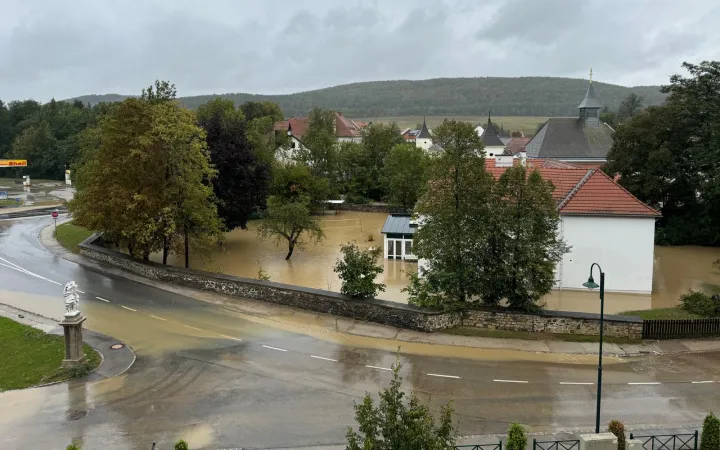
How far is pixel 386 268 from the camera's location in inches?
1422

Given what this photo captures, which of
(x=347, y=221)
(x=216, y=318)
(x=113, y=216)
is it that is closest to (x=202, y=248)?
(x=113, y=216)

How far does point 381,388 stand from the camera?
1616cm

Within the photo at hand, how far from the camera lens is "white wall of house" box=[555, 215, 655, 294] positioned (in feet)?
91.1

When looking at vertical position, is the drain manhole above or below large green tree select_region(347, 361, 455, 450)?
below

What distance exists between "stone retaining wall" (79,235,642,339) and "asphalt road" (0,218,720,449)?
2.02m

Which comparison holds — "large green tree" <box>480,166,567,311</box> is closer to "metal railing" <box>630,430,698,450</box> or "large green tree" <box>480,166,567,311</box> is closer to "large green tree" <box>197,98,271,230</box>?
"metal railing" <box>630,430,698,450</box>

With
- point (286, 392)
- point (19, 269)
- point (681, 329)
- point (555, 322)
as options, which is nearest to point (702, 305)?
point (681, 329)

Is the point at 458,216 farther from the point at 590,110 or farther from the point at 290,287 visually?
the point at 590,110

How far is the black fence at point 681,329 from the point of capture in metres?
20.3

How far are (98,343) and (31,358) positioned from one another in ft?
7.04

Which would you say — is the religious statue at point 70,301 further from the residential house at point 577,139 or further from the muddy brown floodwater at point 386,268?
the residential house at point 577,139

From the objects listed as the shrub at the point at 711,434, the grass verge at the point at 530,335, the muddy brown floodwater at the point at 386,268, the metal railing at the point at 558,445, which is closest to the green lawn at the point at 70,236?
the muddy brown floodwater at the point at 386,268

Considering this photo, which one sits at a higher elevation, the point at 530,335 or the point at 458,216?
the point at 458,216

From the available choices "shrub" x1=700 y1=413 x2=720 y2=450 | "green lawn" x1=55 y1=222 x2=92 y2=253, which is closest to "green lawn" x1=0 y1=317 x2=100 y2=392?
"shrub" x1=700 y1=413 x2=720 y2=450
